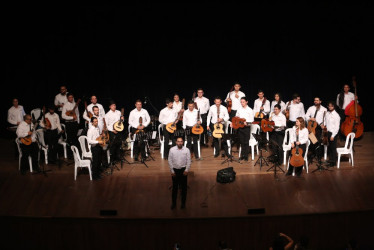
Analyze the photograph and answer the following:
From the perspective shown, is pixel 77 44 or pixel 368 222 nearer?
pixel 368 222

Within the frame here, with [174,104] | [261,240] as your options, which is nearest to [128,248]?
[261,240]

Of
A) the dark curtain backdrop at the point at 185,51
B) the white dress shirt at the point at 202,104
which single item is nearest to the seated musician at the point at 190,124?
the white dress shirt at the point at 202,104

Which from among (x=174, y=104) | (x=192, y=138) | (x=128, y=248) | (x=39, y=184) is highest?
(x=174, y=104)

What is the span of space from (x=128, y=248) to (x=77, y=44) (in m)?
5.96

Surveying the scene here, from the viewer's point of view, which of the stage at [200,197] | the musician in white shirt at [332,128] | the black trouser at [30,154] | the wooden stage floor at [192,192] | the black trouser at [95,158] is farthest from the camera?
the musician in white shirt at [332,128]

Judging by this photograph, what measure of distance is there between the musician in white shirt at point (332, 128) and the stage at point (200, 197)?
354 millimetres

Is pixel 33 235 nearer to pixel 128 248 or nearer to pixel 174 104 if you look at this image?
pixel 128 248

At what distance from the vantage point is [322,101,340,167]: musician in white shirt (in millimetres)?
9930

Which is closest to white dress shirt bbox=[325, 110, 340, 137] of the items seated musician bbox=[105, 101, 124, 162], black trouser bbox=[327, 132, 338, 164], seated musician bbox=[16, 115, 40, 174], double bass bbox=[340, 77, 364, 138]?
black trouser bbox=[327, 132, 338, 164]

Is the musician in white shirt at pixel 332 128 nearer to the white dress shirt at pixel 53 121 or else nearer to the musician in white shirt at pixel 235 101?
the musician in white shirt at pixel 235 101

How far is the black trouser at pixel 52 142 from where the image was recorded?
1028 cm

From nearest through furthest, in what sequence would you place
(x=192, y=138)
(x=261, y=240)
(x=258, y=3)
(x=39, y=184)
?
(x=261, y=240), (x=39, y=184), (x=192, y=138), (x=258, y=3)

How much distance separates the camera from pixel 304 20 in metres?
12.0

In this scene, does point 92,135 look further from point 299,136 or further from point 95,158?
point 299,136
